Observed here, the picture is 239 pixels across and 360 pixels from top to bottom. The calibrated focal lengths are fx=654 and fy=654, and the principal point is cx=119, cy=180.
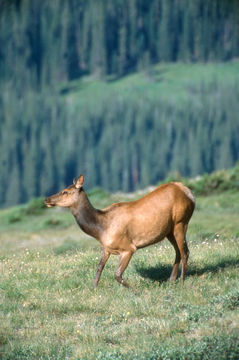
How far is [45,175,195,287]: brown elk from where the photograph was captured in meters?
10.2

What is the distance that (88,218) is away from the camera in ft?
34.1

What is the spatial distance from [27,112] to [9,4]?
1064 centimetres

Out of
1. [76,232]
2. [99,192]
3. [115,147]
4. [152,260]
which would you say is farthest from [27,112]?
[152,260]

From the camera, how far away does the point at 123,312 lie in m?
9.20

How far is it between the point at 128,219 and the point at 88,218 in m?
0.64

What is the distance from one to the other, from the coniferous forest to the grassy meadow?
35.9 meters

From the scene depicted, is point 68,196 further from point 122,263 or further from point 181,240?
point 181,240

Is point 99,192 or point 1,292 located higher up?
point 1,292

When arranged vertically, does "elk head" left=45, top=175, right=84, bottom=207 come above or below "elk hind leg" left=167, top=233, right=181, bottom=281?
above

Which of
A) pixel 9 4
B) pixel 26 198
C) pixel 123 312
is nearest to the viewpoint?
pixel 123 312

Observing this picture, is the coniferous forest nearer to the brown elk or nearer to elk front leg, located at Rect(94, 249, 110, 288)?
the brown elk

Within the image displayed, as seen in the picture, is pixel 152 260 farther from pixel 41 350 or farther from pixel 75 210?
pixel 41 350

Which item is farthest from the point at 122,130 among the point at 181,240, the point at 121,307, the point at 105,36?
the point at 121,307

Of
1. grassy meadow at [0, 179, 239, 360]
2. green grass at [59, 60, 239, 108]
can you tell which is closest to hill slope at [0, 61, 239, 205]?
green grass at [59, 60, 239, 108]
